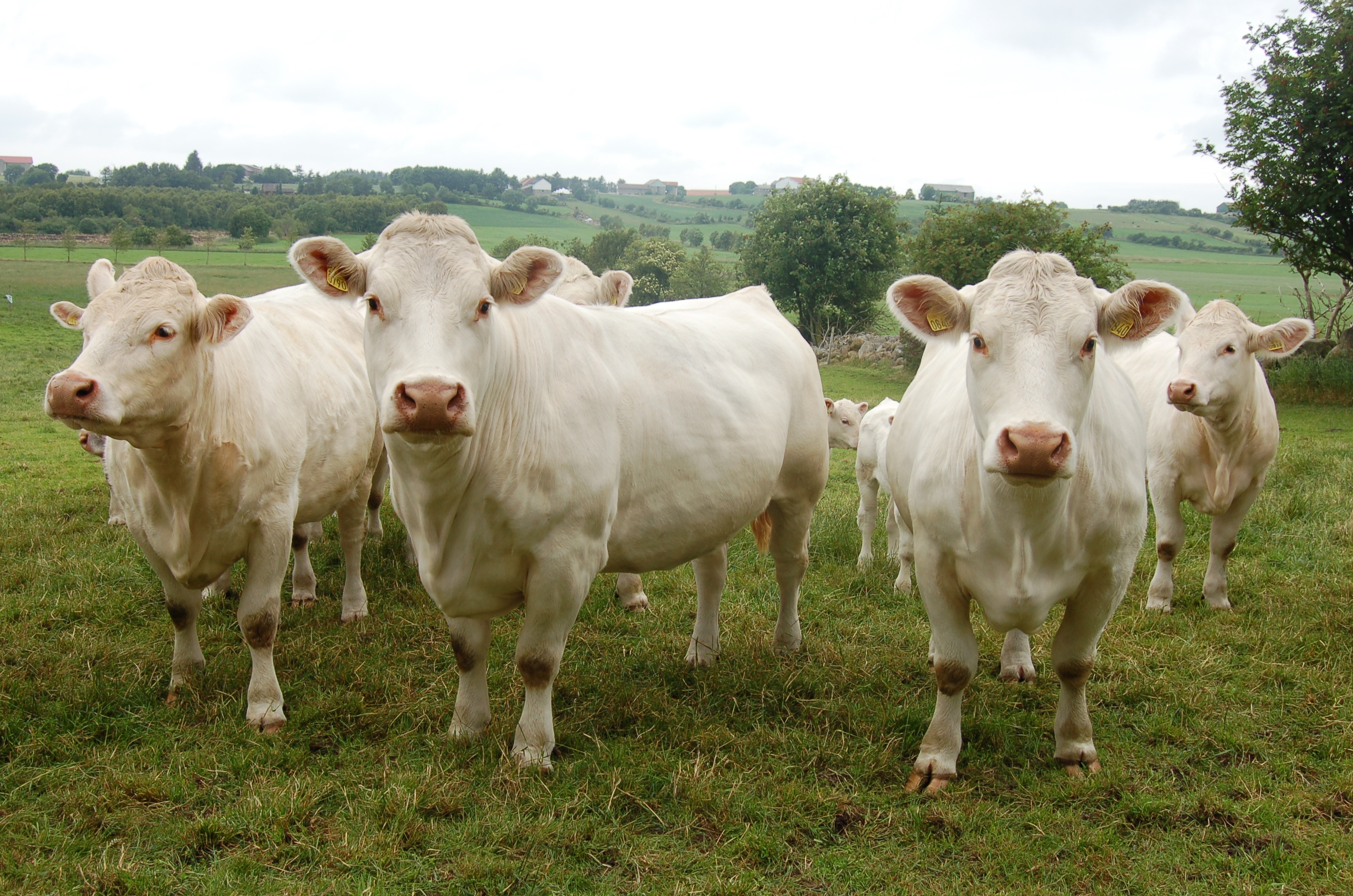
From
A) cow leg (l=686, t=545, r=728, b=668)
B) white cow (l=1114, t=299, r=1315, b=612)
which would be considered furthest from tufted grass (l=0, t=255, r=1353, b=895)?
Answer: white cow (l=1114, t=299, r=1315, b=612)

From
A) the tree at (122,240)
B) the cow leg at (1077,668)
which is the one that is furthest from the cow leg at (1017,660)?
the tree at (122,240)

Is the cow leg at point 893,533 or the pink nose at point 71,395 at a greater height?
the pink nose at point 71,395

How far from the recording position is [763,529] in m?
5.68

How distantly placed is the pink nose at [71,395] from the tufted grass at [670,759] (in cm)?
159

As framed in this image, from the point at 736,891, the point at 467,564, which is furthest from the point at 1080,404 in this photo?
the point at 467,564

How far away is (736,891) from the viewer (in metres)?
3.29

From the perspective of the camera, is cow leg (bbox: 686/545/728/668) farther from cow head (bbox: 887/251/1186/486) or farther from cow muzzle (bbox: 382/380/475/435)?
cow muzzle (bbox: 382/380/475/435)

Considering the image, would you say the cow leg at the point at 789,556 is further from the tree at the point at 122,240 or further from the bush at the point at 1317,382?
the tree at the point at 122,240

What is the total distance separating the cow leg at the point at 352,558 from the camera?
626 centimetres

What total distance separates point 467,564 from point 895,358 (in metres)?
29.0

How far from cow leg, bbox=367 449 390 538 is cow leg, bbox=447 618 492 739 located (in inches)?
130

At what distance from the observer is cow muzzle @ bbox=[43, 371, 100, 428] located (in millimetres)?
3730

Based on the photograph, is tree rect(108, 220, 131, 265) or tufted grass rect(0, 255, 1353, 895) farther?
tree rect(108, 220, 131, 265)

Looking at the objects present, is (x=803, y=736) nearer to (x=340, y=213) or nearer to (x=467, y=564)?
(x=467, y=564)
